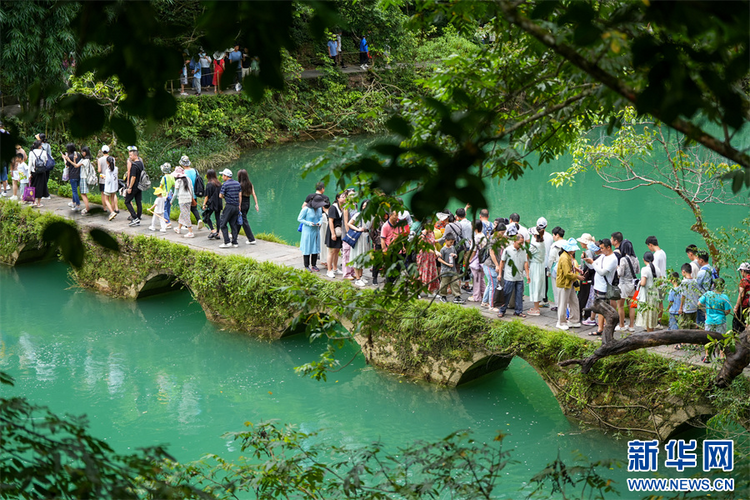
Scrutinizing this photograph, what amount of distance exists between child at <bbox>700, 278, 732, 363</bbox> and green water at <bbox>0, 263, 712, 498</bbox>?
1431mm

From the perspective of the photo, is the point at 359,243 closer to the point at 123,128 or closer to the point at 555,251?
the point at 555,251

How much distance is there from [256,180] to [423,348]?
42.9 ft

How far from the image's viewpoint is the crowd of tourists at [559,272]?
773 centimetres

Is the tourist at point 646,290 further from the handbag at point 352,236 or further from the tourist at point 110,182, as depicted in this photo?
the tourist at point 110,182

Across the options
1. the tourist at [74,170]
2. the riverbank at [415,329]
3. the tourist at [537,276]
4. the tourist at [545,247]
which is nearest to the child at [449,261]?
the riverbank at [415,329]

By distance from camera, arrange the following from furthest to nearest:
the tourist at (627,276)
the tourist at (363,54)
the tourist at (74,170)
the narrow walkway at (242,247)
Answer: the tourist at (363,54) → the tourist at (74,170) → the narrow walkway at (242,247) → the tourist at (627,276)

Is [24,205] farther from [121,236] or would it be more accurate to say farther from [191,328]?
[191,328]

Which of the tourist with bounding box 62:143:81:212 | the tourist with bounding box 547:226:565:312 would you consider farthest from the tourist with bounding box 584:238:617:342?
the tourist with bounding box 62:143:81:212

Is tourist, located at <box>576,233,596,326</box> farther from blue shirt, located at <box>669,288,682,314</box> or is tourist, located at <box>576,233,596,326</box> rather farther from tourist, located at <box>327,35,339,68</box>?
tourist, located at <box>327,35,339,68</box>

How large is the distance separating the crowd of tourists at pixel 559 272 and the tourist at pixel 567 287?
0.01m

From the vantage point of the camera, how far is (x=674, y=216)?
17.0 m

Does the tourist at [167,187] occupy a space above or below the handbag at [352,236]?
above

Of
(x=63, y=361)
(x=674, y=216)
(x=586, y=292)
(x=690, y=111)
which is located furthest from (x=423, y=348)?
(x=674, y=216)

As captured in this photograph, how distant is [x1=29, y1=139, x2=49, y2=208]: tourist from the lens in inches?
548
